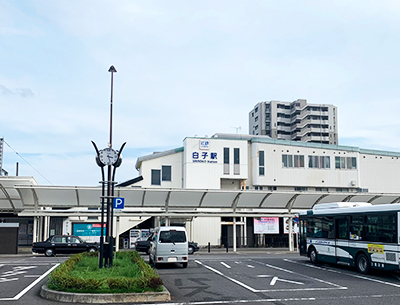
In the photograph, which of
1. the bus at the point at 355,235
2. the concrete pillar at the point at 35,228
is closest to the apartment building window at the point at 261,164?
the bus at the point at 355,235

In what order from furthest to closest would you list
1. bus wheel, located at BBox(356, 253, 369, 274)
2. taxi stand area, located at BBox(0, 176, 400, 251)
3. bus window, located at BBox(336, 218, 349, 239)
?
taxi stand area, located at BBox(0, 176, 400, 251) < bus window, located at BBox(336, 218, 349, 239) < bus wheel, located at BBox(356, 253, 369, 274)

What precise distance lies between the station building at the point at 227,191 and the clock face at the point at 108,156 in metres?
14.3

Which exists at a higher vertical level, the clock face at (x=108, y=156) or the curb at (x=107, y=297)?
the clock face at (x=108, y=156)

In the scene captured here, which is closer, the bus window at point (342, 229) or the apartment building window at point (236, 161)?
the bus window at point (342, 229)

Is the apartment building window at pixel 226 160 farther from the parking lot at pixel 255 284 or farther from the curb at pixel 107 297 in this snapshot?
the curb at pixel 107 297

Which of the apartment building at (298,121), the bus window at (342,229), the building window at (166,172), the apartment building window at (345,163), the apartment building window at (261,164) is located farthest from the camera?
the apartment building at (298,121)

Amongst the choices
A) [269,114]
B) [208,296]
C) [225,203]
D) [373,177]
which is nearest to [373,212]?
[208,296]

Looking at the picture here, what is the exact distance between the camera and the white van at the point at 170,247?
19.2 meters

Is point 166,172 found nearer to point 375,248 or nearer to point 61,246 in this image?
point 61,246

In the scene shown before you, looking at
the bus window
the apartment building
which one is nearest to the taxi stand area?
the bus window

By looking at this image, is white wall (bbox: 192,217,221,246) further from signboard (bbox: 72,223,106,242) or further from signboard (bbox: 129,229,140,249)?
signboard (bbox: 72,223,106,242)

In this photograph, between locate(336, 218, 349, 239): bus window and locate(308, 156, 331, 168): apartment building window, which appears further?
locate(308, 156, 331, 168): apartment building window

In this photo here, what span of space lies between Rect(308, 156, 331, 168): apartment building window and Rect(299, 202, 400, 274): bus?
1026 inches

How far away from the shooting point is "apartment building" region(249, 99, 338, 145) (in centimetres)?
9412
